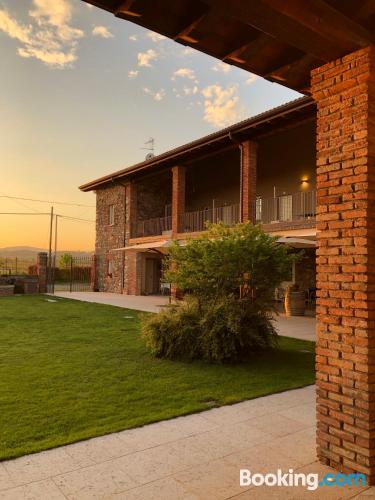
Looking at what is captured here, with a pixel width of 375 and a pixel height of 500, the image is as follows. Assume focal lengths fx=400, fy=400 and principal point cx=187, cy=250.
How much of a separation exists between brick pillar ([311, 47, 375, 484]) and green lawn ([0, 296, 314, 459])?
1786mm

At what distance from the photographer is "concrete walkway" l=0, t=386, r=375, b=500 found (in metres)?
2.73

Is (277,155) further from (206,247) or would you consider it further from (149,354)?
(149,354)

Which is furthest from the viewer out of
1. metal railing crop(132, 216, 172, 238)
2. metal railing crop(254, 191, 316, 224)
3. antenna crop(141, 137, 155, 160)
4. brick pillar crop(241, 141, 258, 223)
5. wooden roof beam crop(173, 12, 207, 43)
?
antenna crop(141, 137, 155, 160)

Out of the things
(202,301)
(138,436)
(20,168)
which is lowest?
(138,436)

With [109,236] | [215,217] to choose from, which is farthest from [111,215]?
[215,217]

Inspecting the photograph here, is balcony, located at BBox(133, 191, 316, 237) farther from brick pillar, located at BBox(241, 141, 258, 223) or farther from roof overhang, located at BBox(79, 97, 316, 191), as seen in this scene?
roof overhang, located at BBox(79, 97, 316, 191)

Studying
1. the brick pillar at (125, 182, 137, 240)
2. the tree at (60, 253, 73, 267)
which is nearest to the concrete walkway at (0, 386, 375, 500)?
the brick pillar at (125, 182, 137, 240)

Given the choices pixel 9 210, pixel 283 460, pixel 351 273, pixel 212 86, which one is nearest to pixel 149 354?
pixel 283 460

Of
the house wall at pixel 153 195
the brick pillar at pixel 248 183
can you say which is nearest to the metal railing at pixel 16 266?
the house wall at pixel 153 195

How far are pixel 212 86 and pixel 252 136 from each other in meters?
3.25

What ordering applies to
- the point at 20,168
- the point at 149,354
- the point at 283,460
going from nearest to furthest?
1. the point at 283,460
2. the point at 149,354
3. the point at 20,168

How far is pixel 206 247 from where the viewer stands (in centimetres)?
713

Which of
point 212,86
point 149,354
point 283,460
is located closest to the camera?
point 283,460

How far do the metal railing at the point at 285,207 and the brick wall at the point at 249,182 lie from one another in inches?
43.8
